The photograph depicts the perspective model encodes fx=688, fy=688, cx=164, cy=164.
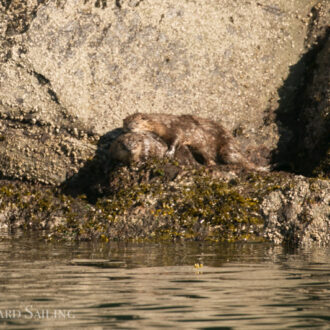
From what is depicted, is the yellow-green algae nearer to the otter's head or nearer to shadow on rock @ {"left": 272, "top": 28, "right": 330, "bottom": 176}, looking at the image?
the otter's head

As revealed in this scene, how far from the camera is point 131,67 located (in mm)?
13664

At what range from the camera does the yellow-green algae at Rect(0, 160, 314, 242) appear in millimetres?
9742

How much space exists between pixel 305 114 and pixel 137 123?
3699 millimetres

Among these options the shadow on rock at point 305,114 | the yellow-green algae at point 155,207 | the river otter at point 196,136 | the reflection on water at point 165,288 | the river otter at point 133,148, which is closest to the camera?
the reflection on water at point 165,288

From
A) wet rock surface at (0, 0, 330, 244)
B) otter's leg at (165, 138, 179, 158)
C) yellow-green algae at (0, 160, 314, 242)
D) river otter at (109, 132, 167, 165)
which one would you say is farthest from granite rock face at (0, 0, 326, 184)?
yellow-green algae at (0, 160, 314, 242)

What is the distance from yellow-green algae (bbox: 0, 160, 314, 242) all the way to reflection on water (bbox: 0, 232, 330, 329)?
1.45 metres

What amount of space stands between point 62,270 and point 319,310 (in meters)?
2.77

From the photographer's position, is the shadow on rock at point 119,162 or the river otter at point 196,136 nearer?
the shadow on rock at point 119,162

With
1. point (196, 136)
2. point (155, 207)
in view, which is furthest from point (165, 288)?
point (196, 136)

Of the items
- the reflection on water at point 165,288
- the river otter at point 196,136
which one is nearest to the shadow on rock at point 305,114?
the river otter at point 196,136

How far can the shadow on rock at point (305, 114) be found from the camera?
1330 centimetres

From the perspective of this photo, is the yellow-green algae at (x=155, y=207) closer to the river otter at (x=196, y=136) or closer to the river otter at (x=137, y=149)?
the river otter at (x=137, y=149)

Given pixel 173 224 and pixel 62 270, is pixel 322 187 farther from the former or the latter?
pixel 62 270

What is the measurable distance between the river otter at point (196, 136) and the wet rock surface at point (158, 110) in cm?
37
